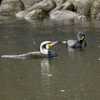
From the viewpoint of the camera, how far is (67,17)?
36.7 metres

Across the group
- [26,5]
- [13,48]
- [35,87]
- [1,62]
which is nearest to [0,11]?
[26,5]

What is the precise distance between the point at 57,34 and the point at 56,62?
8.71m

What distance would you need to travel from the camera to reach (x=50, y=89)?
41.1 ft

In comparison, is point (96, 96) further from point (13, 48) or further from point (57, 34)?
point (57, 34)

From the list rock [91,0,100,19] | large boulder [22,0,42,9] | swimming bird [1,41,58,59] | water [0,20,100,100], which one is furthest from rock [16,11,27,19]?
swimming bird [1,41,58,59]

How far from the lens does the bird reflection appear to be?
477 inches

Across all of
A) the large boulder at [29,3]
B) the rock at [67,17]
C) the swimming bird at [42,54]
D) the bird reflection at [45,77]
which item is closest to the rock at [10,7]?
the large boulder at [29,3]

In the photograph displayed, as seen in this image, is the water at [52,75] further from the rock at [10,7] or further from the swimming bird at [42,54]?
the rock at [10,7]

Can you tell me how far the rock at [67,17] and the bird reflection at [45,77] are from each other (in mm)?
18175

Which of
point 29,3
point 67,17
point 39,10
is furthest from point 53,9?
point 29,3

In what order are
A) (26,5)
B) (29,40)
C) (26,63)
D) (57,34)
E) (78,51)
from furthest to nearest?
1. (26,5)
2. (57,34)
3. (29,40)
4. (78,51)
5. (26,63)

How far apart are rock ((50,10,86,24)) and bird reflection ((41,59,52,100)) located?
18.2 m

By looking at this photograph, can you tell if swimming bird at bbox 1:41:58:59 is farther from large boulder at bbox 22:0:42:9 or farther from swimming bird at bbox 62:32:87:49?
large boulder at bbox 22:0:42:9

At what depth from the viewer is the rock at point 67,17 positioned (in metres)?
35.3
